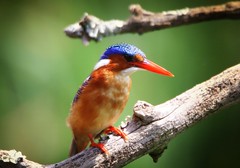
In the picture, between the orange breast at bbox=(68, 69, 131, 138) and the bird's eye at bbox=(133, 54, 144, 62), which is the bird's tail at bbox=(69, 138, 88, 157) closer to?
the orange breast at bbox=(68, 69, 131, 138)

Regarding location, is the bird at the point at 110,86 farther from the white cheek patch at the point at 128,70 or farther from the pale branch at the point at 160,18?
the pale branch at the point at 160,18

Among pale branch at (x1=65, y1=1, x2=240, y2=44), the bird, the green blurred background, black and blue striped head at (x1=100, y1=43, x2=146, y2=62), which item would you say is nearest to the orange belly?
the bird

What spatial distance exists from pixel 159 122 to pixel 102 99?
269 mm

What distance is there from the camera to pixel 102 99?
2.26 metres

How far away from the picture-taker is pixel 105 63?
230 cm

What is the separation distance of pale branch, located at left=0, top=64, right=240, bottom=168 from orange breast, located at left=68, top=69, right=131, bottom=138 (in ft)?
0.35

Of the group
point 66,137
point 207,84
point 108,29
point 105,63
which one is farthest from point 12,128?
point 207,84

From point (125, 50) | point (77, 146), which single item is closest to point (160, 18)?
point (125, 50)

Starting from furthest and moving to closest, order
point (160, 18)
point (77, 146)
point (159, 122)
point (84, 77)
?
point (84, 77), point (160, 18), point (77, 146), point (159, 122)

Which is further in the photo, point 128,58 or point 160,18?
point 160,18

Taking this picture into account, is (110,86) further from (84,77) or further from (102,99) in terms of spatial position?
(84,77)

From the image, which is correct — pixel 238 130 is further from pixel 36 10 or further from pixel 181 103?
pixel 36 10

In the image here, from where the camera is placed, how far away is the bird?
225 cm

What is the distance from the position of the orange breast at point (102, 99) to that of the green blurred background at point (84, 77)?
853mm
